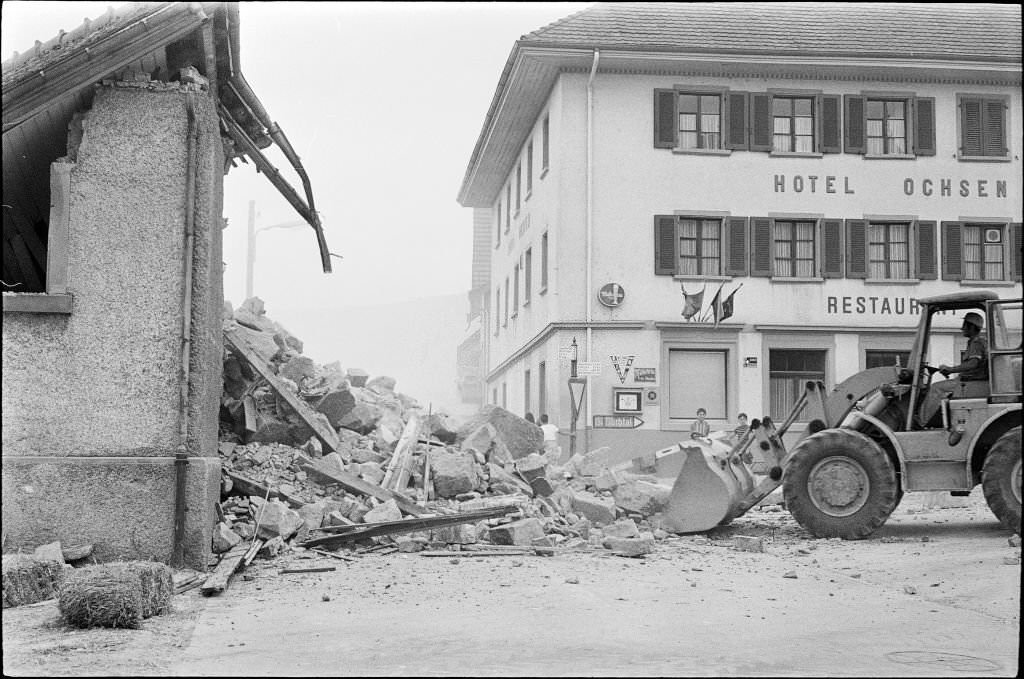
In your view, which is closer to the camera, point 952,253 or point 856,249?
point 952,253

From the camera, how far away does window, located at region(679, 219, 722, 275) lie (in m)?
25.9

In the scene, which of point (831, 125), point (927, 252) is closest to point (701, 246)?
point (831, 125)

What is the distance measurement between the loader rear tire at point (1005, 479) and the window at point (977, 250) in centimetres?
1439

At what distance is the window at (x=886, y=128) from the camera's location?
26031mm

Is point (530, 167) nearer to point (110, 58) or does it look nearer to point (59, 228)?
point (110, 58)

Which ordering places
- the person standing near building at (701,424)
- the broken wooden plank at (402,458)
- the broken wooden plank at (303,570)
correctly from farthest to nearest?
the person standing near building at (701,424), the broken wooden plank at (402,458), the broken wooden plank at (303,570)

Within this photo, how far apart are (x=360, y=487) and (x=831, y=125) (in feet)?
59.4

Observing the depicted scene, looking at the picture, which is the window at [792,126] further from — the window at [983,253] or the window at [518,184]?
the window at [518,184]

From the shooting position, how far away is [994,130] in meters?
25.8

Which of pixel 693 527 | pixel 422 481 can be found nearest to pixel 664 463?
pixel 693 527

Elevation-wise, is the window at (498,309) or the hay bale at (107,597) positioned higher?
the window at (498,309)

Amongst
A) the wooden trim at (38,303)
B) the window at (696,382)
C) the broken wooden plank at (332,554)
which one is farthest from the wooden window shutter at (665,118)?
the wooden trim at (38,303)

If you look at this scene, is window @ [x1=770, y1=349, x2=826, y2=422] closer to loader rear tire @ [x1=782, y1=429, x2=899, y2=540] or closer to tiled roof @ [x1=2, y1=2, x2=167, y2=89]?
loader rear tire @ [x1=782, y1=429, x2=899, y2=540]

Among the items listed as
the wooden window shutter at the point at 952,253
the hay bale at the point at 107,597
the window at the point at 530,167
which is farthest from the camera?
the window at the point at 530,167
